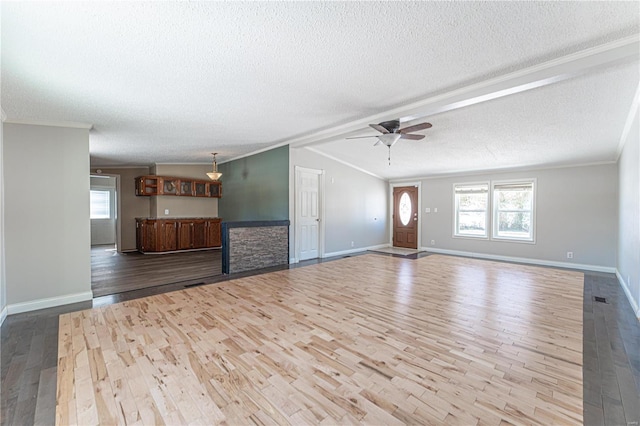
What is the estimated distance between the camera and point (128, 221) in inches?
321

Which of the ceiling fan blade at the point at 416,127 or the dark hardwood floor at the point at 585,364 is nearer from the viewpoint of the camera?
the dark hardwood floor at the point at 585,364

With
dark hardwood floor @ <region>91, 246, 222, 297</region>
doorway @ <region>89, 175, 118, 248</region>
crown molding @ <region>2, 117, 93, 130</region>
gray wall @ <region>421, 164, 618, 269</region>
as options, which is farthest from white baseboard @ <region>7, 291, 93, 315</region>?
gray wall @ <region>421, 164, 618, 269</region>

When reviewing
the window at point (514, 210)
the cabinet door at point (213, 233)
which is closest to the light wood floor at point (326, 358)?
the window at point (514, 210)

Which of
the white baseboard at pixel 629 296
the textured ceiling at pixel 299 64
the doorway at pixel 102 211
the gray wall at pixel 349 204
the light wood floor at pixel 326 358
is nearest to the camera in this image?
the light wood floor at pixel 326 358

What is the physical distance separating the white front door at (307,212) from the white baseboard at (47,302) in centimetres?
378

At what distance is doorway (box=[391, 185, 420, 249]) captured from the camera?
8.71m

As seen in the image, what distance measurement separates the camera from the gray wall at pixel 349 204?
7059 millimetres

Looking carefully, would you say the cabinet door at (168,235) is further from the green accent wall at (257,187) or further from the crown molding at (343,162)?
the crown molding at (343,162)

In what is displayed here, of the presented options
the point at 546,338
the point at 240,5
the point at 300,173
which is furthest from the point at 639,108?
the point at 300,173

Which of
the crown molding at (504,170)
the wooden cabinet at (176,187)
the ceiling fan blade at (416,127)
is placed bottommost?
the wooden cabinet at (176,187)

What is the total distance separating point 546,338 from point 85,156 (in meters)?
5.72

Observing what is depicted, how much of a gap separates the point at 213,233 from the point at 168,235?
1.23 m

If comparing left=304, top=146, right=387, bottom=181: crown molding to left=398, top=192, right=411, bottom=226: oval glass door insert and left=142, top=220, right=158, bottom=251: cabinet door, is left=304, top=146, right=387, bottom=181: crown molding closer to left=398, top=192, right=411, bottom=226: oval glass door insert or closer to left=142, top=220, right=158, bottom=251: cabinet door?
left=398, top=192, right=411, bottom=226: oval glass door insert

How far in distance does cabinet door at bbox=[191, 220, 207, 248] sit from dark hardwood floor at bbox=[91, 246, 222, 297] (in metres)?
0.48
